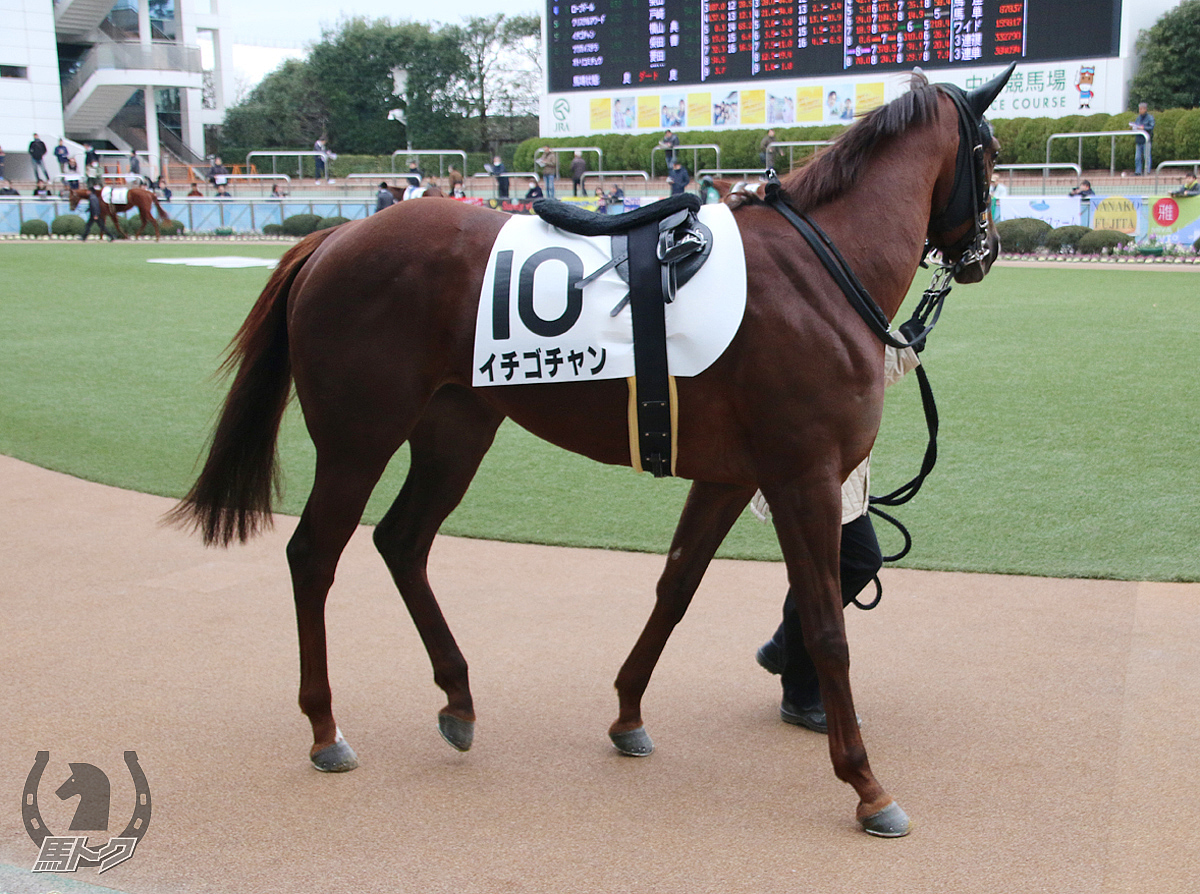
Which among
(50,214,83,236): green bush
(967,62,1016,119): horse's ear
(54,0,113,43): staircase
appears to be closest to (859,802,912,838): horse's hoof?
(967,62,1016,119): horse's ear

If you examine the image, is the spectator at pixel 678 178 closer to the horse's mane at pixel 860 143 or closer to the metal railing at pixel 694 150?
the metal railing at pixel 694 150

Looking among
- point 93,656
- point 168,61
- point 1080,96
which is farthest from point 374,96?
point 93,656

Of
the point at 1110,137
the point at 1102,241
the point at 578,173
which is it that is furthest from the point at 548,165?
the point at 1102,241

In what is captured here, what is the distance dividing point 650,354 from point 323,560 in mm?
1021

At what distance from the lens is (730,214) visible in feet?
8.87

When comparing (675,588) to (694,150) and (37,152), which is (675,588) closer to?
(694,150)

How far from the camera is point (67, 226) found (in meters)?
23.3

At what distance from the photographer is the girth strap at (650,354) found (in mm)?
2561

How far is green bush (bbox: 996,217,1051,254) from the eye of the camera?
1755 cm

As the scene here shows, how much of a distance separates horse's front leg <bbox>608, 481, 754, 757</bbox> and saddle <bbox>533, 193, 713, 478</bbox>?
28 cm

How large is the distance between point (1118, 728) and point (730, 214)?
1715mm

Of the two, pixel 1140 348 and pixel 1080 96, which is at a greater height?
pixel 1080 96

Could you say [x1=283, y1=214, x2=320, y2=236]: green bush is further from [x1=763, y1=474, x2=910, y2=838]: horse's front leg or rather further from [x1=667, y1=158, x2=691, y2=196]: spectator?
[x1=763, y1=474, x2=910, y2=838]: horse's front leg

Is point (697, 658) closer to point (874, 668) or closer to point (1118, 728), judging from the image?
point (874, 668)
